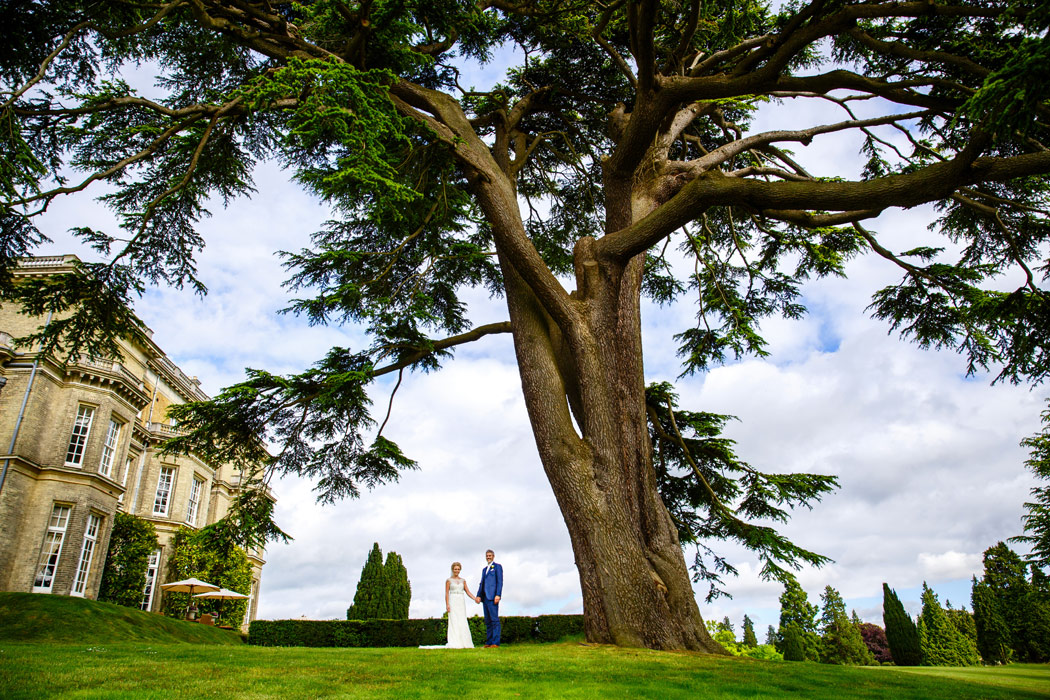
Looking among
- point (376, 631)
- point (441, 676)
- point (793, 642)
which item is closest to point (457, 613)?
point (441, 676)

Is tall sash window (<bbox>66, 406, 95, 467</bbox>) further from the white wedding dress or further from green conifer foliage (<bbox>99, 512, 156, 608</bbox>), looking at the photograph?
the white wedding dress

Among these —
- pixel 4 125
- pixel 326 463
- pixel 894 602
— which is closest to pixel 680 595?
pixel 326 463

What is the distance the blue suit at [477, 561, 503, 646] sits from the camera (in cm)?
865

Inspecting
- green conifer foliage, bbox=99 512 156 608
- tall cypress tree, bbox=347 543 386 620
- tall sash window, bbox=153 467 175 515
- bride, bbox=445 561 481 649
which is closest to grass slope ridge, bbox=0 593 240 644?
bride, bbox=445 561 481 649

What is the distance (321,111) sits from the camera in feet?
18.9

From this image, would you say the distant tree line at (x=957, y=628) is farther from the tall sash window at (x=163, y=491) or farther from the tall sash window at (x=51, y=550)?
the tall sash window at (x=163, y=491)

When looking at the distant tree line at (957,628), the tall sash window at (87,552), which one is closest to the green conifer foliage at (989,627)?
the distant tree line at (957,628)

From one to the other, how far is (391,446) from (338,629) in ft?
48.4

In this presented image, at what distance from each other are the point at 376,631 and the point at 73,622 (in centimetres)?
1058

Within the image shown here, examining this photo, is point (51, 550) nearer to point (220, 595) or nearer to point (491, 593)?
point (220, 595)

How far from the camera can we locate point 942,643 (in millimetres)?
21531

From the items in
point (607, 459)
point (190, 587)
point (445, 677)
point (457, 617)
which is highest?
point (607, 459)

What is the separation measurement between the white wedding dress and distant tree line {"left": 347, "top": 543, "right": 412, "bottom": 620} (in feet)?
56.2

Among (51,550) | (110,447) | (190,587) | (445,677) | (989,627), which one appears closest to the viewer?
(445,677)
